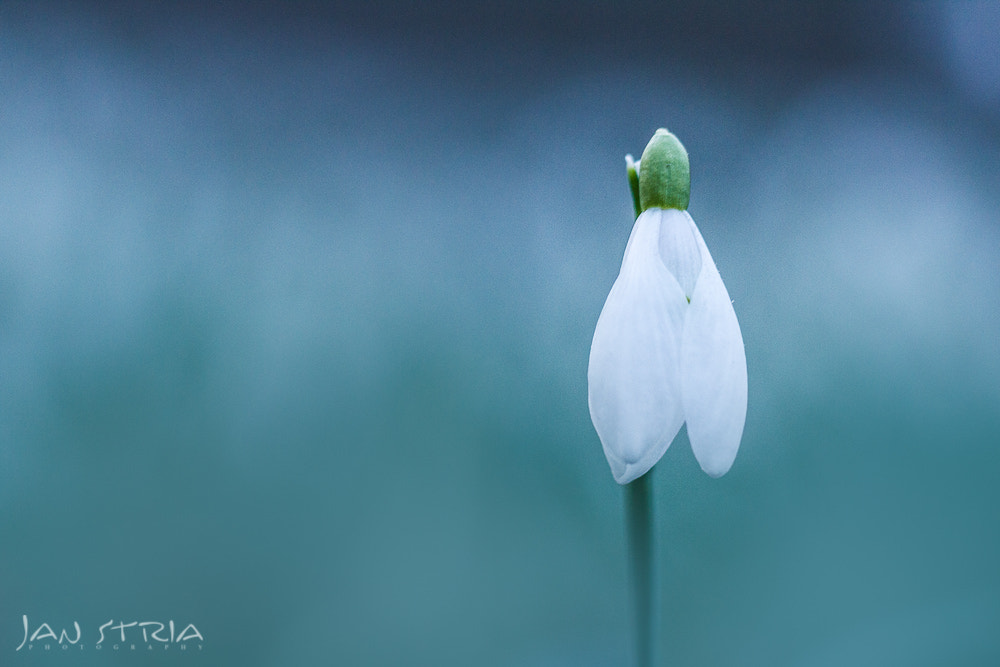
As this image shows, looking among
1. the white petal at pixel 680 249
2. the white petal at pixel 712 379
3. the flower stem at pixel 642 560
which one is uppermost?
the white petal at pixel 680 249

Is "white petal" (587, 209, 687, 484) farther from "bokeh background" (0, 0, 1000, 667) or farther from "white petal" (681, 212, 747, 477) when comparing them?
"bokeh background" (0, 0, 1000, 667)

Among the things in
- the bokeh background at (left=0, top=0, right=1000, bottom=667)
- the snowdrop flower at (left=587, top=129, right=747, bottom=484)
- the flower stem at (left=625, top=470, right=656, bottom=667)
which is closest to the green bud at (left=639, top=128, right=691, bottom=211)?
the snowdrop flower at (left=587, top=129, right=747, bottom=484)

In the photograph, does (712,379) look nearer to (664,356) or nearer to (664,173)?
(664,356)

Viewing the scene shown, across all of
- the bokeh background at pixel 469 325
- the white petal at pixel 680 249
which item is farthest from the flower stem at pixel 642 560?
the bokeh background at pixel 469 325

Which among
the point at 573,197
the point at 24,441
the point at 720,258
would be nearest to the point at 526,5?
the point at 573,197

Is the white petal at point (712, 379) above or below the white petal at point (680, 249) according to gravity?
below

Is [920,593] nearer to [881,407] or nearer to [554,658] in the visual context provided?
[881,407]

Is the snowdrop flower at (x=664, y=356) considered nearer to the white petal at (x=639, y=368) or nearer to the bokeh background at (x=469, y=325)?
the white petal at (x=639, y=368)
